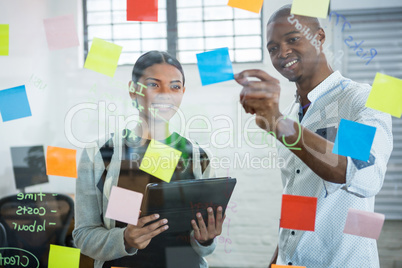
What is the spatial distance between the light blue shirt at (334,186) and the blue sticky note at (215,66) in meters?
0.25

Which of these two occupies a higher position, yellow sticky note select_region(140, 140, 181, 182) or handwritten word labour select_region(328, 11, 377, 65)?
handwritten word labour select_region(328, 11, 377, 65)

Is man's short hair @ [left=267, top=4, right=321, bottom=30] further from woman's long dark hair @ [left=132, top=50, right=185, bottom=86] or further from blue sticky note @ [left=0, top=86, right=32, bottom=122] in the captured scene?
blue sticky note @ [left=0, top=86, right=32, bottom=122]

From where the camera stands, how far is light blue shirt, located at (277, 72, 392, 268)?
127cm

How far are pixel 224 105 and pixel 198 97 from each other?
0.31ft

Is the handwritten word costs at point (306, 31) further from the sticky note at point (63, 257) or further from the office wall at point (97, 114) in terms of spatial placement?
the sticky note at point (63, 257)

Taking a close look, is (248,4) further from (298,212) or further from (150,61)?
(298,212)

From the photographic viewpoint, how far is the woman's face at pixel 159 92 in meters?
1.37

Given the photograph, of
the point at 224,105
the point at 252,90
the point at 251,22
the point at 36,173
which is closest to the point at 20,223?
the point at 36,173

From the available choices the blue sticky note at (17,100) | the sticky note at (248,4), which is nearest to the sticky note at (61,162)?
the blue sticky note at (17,100)

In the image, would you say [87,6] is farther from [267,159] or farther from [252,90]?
[267,159]

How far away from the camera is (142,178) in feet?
4.57

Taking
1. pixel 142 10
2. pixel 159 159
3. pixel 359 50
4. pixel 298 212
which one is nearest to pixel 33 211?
pixel 159 159

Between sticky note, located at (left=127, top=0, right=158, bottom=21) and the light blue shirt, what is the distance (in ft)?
1.91

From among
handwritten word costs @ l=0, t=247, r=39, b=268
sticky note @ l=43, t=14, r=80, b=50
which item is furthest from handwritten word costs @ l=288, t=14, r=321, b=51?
handwritten word costs @ l=0, t=247, r=39, b=268
